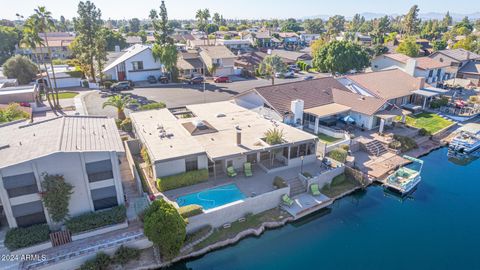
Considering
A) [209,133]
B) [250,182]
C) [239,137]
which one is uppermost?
[239,137]

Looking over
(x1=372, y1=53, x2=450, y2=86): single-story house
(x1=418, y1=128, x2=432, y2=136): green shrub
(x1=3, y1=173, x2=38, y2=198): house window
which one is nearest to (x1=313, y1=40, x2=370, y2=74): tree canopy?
(x1=372, y1=53, x2=450, y2=86): single-story house

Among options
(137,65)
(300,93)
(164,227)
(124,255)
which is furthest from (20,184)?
(137,65)

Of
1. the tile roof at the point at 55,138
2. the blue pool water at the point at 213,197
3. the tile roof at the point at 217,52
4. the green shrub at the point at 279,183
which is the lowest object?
the blue pool water at the point at 213,197

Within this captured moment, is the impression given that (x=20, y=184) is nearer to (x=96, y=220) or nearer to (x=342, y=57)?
(x=96, y=220)

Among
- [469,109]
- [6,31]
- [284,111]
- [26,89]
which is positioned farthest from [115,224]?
[6,31]

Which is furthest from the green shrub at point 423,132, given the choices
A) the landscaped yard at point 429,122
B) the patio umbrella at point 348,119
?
the patio umbrella at point 348,119

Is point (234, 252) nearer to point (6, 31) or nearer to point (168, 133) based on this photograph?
point (168, 133)

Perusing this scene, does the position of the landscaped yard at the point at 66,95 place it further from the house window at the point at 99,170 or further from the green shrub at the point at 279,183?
the green shrub at the point at 279,183
